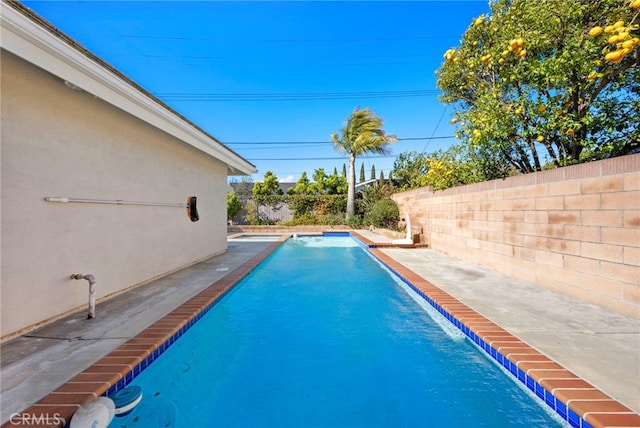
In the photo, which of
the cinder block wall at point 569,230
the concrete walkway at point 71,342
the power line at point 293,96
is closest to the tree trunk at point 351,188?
the power line at point 293,96

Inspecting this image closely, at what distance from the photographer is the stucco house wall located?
3.28 metres

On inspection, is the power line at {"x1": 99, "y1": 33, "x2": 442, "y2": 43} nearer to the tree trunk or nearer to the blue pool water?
the tree trunk

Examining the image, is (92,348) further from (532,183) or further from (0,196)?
(532,183)

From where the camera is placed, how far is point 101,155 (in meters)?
4.66

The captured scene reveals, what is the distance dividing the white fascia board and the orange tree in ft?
20.9

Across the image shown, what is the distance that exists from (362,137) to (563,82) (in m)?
13.7

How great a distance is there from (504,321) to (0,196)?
19.5 feet

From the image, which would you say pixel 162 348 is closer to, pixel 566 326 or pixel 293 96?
pixel 566 326

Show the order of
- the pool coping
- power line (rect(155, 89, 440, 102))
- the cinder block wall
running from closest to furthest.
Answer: the pool coping < the cinder block wall < power line (rect(155, 89, 440, 102))

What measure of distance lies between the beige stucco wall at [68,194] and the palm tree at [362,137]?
45.7 ft

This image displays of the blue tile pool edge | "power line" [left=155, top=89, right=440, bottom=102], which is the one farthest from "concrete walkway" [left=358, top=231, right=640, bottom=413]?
"power line" [left=155, top=89, right=440, bottom=102]

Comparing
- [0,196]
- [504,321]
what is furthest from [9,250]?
[504,321]

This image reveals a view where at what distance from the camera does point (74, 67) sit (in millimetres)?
3391

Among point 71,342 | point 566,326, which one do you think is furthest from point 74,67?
point 566,326
